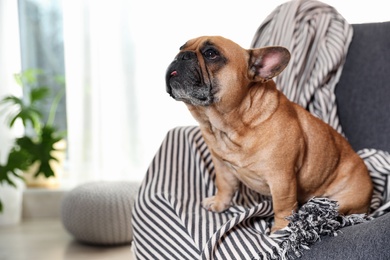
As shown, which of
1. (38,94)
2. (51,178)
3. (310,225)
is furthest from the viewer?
(51,178)

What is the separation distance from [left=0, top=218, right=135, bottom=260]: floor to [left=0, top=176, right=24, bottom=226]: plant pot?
38mm

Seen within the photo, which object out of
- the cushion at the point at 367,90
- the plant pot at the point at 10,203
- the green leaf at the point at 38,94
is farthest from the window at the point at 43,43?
the cushion at the point at 367,90

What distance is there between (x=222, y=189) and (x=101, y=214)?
1.04 m

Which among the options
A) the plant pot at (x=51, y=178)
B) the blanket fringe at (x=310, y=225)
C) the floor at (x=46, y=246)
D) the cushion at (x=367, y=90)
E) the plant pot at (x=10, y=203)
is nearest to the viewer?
the blanket fringe at (x=310, y=225)

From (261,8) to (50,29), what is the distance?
3.92 ft

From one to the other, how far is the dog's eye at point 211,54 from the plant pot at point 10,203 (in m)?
1.84

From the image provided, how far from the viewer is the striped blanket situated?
124 centimetres

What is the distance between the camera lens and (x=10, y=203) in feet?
9.30

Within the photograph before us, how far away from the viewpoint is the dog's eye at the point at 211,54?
127cm

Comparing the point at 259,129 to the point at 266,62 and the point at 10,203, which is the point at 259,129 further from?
the point at 10,203

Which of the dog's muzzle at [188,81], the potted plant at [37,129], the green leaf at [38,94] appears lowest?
the potted plant at [37,129]

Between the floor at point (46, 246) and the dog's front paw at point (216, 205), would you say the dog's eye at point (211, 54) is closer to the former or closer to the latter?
the dog's front paw at point (216, 205)

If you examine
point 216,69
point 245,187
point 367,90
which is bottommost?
point 245,187

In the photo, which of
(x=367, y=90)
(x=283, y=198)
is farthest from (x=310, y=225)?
(x=367, y=90)
